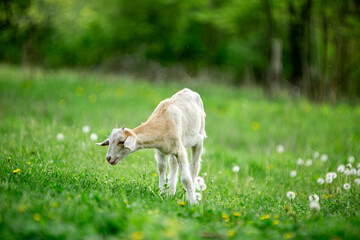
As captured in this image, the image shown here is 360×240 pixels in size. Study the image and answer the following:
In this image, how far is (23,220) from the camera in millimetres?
3217

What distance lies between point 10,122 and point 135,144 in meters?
6.04

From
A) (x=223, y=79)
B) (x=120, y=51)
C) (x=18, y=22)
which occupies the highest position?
(x=18, y=22)

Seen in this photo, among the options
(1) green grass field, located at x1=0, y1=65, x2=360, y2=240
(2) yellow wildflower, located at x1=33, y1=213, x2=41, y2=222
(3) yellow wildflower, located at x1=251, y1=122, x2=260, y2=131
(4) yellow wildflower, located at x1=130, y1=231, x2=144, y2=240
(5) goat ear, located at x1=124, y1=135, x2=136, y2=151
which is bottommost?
(3) yellow wildflower, located at x1=251, y1=122, x2=260, y2=131

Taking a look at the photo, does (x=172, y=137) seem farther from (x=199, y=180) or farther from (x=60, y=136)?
(x=60, y=136)

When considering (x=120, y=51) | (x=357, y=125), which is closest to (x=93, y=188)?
(x=357, y=125)

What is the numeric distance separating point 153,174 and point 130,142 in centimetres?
220

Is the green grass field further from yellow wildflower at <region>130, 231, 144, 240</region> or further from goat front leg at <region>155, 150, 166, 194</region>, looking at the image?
goat front leg at <region>155, 150, 166, 194</region>

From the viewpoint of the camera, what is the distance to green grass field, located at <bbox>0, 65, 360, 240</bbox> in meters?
3.35

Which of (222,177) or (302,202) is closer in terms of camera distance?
(302,202)

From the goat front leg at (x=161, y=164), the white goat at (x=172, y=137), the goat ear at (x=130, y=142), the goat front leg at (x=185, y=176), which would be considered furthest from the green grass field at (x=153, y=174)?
the goat ear at (x=130, y=142)

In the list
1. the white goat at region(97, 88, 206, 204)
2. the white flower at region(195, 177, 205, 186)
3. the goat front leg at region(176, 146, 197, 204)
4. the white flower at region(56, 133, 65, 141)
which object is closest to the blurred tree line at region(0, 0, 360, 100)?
the white flower at region(56, 133, 65, 141)

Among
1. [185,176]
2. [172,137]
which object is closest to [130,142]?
[172,137]

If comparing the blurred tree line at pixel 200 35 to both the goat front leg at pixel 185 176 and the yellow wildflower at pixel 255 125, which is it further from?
the goat front leg at pixel 185 176

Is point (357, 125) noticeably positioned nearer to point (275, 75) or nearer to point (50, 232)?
point (275, 75)
